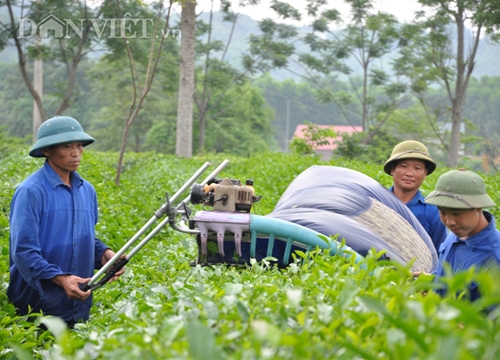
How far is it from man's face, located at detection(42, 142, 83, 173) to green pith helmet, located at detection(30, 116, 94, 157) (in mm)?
60

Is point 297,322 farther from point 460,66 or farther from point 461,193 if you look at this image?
point 460,66

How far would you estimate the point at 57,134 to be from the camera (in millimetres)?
4047

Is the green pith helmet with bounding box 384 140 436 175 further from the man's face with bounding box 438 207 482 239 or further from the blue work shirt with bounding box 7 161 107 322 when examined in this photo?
the blue work shirt with bounding box 7 161 107 322

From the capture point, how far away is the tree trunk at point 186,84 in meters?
17.6

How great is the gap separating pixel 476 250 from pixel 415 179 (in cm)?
202

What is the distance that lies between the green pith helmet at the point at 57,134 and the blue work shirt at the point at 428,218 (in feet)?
8.24

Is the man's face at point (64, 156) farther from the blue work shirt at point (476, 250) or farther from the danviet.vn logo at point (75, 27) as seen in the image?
the danviet.vn logo at point (75, 27)

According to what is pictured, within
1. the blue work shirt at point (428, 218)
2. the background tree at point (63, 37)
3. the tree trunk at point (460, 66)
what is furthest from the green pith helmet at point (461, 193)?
the tree trunk at point (460, 66)

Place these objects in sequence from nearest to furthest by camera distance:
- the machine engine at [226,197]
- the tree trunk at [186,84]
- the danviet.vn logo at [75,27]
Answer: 1. the machine engine at [226,197]
2. the tree trunk at [186,84]
3. the danviet.vn logo at [75,27]

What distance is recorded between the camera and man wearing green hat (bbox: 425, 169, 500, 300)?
3334 millimetres

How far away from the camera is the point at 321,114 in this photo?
4412 cm

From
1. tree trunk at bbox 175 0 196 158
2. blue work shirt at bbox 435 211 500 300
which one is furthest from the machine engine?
tree trunk at bbox 175 0 196 158

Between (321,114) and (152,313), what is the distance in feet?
139

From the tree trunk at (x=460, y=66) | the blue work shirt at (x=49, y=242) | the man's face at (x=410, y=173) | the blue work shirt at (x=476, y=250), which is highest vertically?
the tree trunk at (x=460, y=66)
